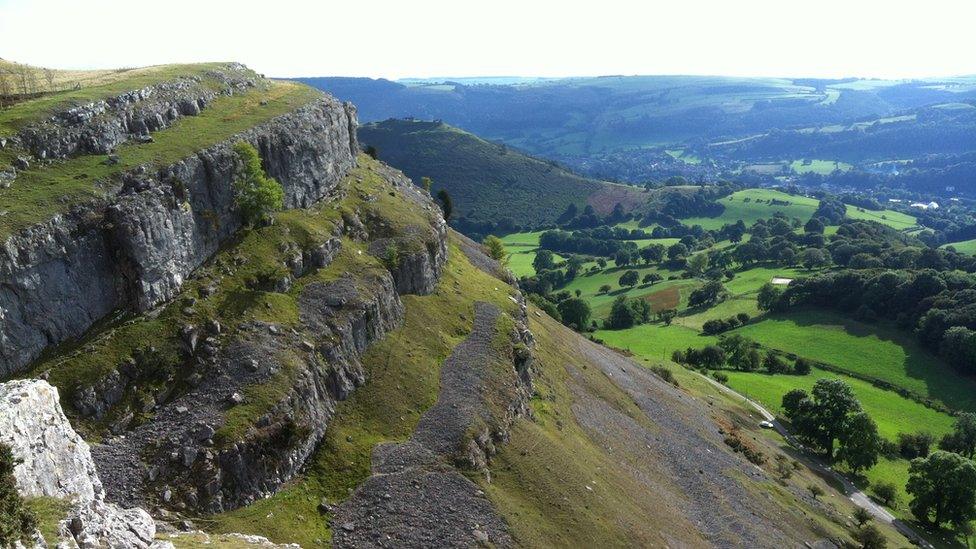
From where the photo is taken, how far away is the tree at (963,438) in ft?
358

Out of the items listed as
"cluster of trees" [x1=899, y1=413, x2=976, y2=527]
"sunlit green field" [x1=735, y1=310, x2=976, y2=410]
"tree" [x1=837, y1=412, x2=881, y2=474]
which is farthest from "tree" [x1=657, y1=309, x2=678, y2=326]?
"cluster of trees" [x1=899, y1=413, x2=976, y2=527]

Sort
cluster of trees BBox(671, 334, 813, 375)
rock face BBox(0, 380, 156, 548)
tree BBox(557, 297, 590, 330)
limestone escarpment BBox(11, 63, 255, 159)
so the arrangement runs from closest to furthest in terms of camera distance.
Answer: rock face BBox(0, 380, 156, 548) < limestone escarpment BBox(11, 63, 255, 159) < cluster of trees BBox(671, 334, 813, 375) < tree BBox(557, 297, 590, 330)

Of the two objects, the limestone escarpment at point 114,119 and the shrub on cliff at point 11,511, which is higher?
the limestone escarpment at point 114,119

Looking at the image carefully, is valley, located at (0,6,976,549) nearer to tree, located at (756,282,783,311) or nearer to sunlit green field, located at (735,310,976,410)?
sunlit green field, located at (735,310,976,410)

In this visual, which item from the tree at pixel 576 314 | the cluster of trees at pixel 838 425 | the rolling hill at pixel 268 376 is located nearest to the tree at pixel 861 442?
the cluster of trees at pixel 838 425

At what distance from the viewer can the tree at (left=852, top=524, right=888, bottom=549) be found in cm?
7362

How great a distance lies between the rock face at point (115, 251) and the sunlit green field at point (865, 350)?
5864 inches

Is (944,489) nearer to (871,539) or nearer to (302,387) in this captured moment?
(871,539)

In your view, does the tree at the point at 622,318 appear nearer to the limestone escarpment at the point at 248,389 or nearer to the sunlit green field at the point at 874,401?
the sunlit green field at the point at 874,401

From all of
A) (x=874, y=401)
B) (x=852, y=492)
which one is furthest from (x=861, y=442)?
(x=874, y=401)

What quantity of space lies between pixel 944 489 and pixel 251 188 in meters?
106

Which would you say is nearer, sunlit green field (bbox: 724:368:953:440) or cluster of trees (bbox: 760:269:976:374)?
sunlit green field (bbox: 724:368:953:440)

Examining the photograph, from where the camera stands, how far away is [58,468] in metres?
28.1

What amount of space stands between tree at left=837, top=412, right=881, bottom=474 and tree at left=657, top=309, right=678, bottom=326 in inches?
3288
